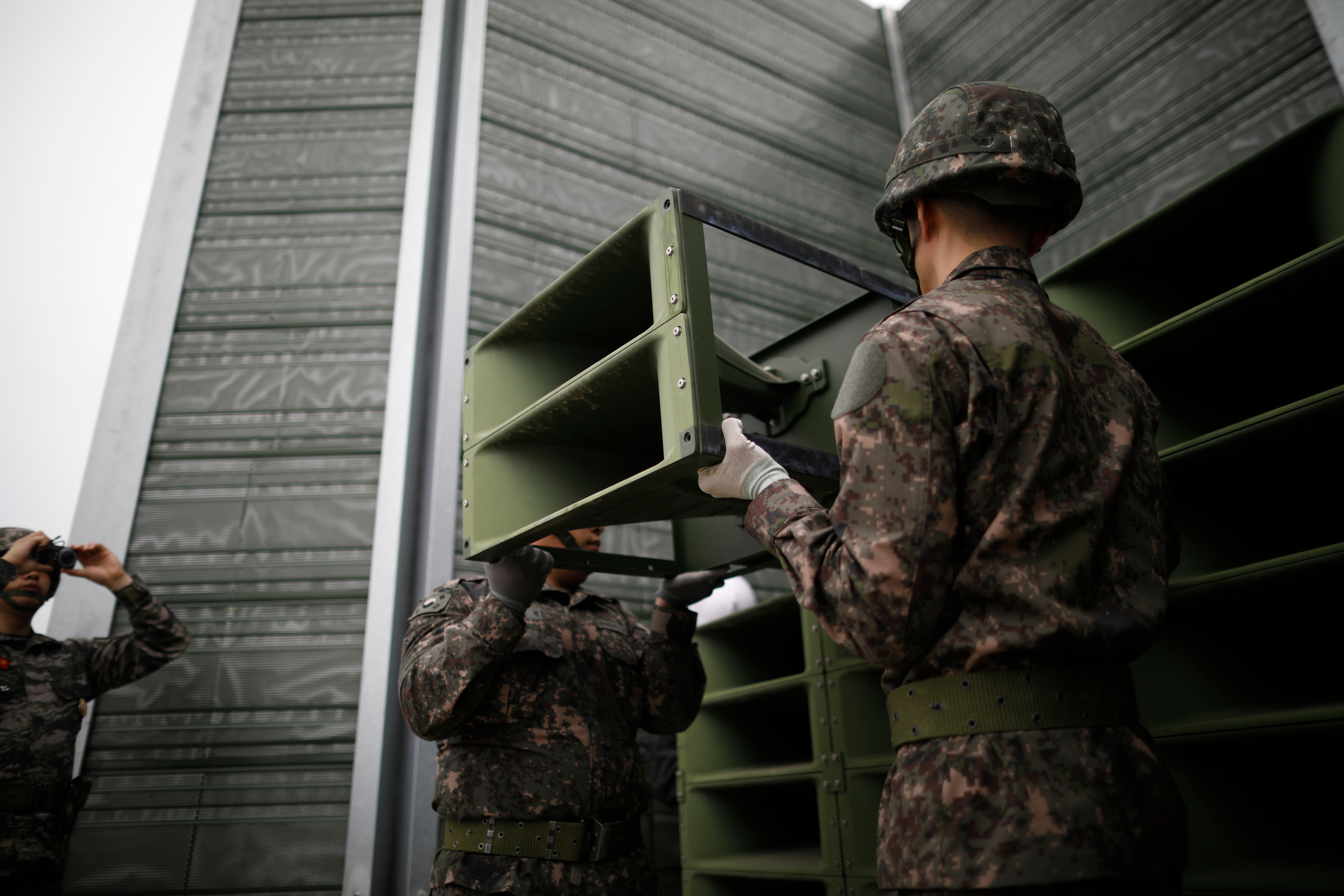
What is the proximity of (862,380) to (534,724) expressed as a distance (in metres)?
1.40

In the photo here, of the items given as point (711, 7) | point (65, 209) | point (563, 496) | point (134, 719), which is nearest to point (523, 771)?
point (563, 496)

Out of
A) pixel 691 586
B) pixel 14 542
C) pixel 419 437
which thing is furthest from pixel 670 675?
pixel 14 542

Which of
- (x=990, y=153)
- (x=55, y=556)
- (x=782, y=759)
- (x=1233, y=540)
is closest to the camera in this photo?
(x=990, y=153)

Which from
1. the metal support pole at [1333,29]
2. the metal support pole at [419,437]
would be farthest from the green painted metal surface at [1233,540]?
the metal support pole at [1333,29]

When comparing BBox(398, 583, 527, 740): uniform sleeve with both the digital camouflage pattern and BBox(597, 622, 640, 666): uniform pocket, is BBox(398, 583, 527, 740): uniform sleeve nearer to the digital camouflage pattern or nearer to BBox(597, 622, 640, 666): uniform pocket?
the digital camouflage pattern

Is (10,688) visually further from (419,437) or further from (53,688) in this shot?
(419,437)

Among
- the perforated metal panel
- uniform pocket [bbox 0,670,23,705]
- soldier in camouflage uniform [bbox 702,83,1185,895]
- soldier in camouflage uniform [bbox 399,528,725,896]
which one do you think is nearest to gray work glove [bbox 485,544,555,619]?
soldier in camouflage uniform [bbox 399,528,725,896]

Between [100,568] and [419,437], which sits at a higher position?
[419,437]

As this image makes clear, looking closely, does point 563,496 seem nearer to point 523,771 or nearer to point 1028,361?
point 523,771

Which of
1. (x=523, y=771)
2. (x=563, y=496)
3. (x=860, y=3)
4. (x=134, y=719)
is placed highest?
(x=860, y=3)

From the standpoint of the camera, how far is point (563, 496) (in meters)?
1.91

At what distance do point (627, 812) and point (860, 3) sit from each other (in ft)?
20.1

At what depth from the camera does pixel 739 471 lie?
135 centimetres

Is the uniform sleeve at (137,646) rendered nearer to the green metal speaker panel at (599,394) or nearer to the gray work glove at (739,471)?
the green metal speaker panel at (599,394)
